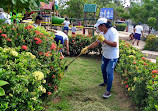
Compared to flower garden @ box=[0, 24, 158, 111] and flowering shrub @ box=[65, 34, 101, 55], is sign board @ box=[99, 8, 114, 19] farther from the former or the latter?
flower garden @ box=[0, 24, 158, 111]

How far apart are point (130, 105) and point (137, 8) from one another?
1365cm

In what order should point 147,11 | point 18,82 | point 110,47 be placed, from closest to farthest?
point 18,82 < point 110,47 < point 147,11

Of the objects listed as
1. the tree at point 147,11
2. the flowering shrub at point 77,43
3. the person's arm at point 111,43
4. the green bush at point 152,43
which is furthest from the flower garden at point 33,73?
the tree at point 147,11

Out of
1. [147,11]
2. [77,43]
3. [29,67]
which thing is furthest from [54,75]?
[147,11]

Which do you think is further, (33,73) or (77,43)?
(77,43)

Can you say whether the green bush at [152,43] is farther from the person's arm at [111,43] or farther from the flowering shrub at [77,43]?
the person's arm at [111,43]

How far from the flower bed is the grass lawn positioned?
1.55 ft

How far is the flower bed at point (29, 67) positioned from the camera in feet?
6.09

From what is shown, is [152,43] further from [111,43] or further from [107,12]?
[107,12]

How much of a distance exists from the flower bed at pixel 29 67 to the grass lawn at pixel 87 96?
18.6 inches

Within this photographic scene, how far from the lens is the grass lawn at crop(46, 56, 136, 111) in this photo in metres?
3.33

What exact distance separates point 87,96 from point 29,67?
1.97m

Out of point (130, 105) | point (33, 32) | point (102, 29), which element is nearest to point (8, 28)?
point (33, 32)

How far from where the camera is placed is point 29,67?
230 centimetres
